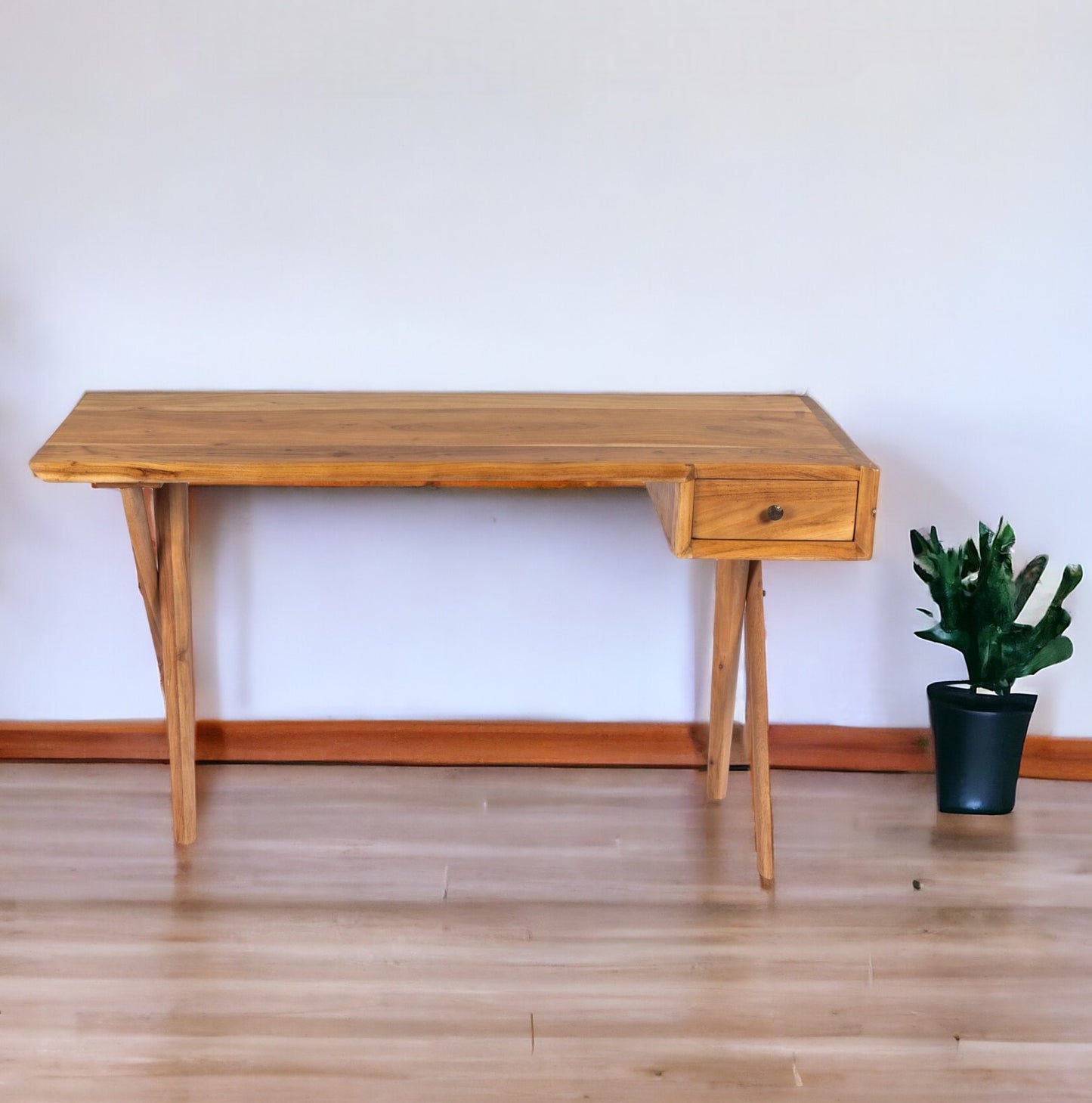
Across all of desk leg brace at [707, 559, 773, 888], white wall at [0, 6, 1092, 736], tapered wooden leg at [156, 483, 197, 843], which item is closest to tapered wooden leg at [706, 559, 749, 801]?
desk leg brace at [707, 559, 773, 888]

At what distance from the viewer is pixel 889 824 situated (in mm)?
2211

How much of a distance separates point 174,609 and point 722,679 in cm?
97

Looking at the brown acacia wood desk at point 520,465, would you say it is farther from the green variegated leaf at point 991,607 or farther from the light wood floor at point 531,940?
the green variegated leaf at point 991,607

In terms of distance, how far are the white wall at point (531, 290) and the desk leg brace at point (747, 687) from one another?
0.15m

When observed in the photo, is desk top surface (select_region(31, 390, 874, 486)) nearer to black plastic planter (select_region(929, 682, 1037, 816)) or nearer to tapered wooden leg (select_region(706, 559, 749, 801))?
tapered wooden leg (select_region(706, 559, 749, 801))

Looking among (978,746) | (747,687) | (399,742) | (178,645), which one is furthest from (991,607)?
(178,645)

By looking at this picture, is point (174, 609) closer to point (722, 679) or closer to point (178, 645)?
point (178, 645)

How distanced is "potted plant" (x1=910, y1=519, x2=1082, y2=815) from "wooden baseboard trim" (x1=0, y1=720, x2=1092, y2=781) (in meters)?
0.19

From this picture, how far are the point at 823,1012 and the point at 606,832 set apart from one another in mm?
574

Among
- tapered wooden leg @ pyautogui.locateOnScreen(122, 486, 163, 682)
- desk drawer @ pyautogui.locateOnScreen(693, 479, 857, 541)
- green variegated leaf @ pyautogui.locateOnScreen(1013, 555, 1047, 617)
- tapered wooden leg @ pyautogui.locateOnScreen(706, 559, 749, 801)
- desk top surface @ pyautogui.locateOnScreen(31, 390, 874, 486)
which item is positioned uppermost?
desk top surface @ pyautogui.locateOnScreen(31, 390, 874, 486)

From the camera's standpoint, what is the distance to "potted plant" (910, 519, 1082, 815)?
2.12m

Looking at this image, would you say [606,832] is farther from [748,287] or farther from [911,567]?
[748,287]

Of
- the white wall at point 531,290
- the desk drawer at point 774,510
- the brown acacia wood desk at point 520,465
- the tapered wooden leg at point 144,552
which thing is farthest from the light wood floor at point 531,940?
the desk drawer at point 774,510

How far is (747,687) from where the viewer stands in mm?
1998
